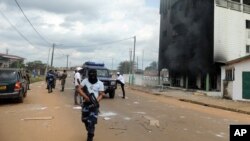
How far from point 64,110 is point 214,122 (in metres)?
5.95

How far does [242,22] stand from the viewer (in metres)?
37.1

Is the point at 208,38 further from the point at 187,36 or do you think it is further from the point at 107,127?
the point at 107,127

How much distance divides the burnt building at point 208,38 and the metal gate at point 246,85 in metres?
8.36

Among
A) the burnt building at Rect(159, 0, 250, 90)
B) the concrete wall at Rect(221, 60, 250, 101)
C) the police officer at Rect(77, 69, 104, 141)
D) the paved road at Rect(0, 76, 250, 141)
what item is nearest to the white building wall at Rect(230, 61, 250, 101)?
the concrete wall at Rect(221, 60, 250, 101)

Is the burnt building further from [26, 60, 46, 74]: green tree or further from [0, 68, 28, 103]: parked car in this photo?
[26, 60, 46, 74]: green tree

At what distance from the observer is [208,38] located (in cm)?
3553

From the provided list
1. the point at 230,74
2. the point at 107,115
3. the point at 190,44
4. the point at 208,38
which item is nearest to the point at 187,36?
the point at 190,44

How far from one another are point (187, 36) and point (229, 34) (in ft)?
17.5

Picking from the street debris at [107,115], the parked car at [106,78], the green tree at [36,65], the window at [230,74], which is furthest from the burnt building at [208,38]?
the green tree at [36,65]

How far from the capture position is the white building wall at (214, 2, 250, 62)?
1380 inches

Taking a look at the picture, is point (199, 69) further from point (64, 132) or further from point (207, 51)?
point (64, 132)

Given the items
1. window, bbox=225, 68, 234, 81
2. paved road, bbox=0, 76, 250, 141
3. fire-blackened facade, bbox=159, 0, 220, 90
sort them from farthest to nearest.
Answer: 1. fire-blackened facade, bbox=159, 0, 220, 90
2. window, bbox=225, 68, 234, 81
3. paved road, bbox=0, 76, 250, 141

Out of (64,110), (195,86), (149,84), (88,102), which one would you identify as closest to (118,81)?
(64,110)

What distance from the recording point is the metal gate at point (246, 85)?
80.8 feet
